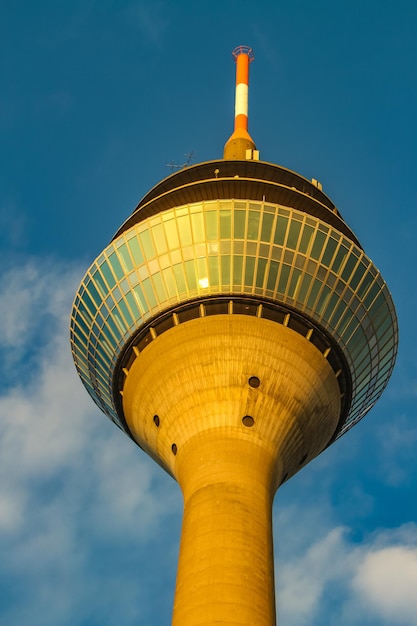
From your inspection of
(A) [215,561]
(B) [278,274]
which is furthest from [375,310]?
(A) [215,561]

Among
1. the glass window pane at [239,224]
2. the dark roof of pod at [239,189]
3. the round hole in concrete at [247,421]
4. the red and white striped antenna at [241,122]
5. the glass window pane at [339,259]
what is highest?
the red and white striped antenna at [241,122]

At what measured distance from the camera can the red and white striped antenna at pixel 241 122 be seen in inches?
2170

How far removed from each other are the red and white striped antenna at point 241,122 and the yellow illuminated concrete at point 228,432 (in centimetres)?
1742

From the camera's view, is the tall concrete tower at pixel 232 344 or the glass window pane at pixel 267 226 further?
the glass window pane at pixel 267 226

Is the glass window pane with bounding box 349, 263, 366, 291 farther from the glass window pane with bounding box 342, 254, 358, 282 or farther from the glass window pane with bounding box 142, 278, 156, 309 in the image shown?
the glass window pane with bounding box 142, 278, 156, 309

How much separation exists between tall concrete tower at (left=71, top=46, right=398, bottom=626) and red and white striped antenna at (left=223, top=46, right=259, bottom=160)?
894cm

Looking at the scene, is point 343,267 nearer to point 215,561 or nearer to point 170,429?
point 170,429

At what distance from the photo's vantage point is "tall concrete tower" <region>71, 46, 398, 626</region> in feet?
118

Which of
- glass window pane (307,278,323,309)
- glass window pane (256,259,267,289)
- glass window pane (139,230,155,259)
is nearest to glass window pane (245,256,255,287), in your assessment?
glass window pane (256,259,267,289)

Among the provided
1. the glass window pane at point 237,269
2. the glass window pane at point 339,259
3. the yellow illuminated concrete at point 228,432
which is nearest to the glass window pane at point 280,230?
the glass window pane at point 237,269

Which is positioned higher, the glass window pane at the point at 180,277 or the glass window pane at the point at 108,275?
the glass window pane at the point at 108,275

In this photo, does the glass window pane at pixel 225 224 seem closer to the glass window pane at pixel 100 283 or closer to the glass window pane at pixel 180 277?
the glass window pane at pixel 180 277

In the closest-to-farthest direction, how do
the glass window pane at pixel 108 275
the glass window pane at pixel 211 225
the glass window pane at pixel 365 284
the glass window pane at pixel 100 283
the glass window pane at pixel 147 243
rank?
the glass window pane at pixel 211 225 < the glass window pane at pixel 147 243 < the glass window pane at pixel 365 284 < the glass window pane at pixel 108 275 < the glass window pane at pixel 100 283

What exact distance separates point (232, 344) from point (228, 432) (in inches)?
167
